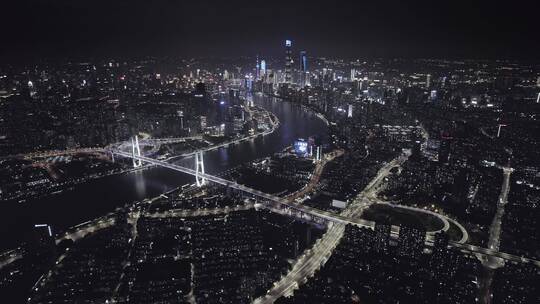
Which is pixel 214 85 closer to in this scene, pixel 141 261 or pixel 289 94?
pixel 289 94

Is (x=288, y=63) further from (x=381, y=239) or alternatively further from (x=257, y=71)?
(x=381, y=239)

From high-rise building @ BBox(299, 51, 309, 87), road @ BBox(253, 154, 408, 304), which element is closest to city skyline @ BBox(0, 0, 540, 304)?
road @ BBox(253, 154, 408, 304)

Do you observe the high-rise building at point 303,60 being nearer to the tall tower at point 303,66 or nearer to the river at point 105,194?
the tall tower at point 303,66

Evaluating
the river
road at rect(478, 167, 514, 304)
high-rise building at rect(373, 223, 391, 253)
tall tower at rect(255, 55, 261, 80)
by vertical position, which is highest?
tall tower at rect(255, 55, 261, 80)

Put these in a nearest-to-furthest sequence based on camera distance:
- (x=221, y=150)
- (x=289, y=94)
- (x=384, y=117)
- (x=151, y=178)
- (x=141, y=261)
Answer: (x=141, y=261)
(x=151, y=178)
(x=221, y=150)
(x=384, y=117)
(x=289, y=94)

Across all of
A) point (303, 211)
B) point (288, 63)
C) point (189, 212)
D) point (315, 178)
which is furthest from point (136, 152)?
point (288, 63)

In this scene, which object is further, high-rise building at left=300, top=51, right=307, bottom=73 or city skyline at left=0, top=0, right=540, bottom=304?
high-rise building at left=300, top=51, right=307, bottom=73

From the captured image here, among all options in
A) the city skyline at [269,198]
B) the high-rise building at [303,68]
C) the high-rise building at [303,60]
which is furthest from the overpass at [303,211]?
the high-rise building at [303,60]

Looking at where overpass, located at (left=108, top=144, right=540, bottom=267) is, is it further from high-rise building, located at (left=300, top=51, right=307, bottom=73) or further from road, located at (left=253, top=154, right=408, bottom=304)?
high-rise building, located at (left=300, top=51, right=307, bottom=73)

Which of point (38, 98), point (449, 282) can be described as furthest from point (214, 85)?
point (449, 282)
